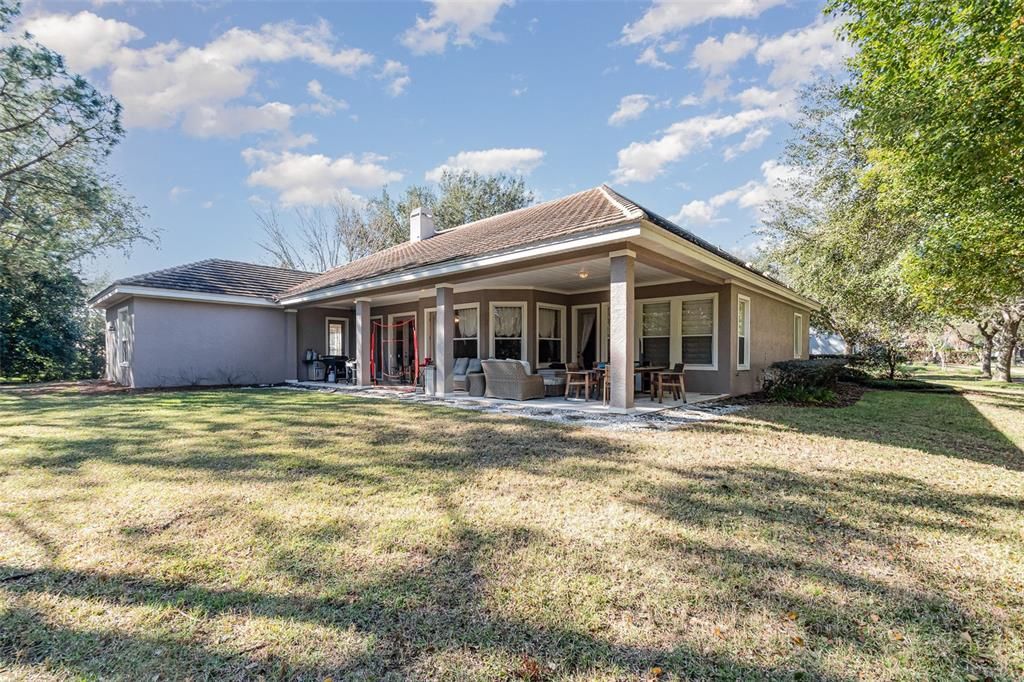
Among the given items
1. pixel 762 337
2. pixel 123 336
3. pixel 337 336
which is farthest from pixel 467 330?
pixel 123 336

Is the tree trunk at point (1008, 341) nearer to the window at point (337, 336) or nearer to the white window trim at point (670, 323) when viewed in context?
the white window trim at point (670, 323)

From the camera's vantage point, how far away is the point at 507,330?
12078 mm

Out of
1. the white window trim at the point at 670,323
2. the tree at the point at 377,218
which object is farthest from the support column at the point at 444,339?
the tree at the point at 377,218

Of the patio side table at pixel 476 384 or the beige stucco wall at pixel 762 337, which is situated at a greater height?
the beige stucco wall at pixel 762 337

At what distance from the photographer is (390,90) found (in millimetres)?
15461

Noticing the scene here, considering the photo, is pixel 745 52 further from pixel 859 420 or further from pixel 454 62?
pixel 859 420

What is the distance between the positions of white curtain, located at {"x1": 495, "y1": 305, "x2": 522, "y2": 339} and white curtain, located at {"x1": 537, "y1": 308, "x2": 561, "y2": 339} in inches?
21.5

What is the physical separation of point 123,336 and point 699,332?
54.1ft

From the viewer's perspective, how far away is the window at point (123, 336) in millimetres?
13086

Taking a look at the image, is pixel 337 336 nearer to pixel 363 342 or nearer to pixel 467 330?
pixel 363 342

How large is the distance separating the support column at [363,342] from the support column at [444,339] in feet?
10.9

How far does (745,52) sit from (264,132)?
21.1 meters

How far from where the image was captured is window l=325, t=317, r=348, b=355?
652 inches

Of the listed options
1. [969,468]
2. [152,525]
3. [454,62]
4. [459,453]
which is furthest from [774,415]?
[454,62]
